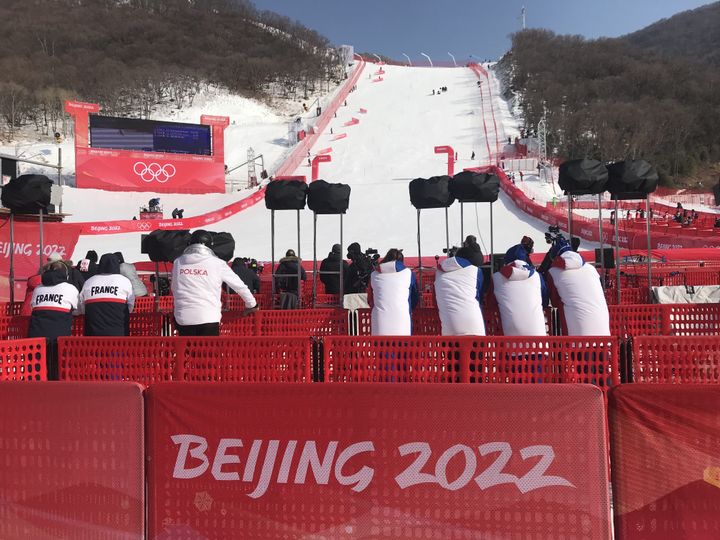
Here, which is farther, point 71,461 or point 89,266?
point 89,266

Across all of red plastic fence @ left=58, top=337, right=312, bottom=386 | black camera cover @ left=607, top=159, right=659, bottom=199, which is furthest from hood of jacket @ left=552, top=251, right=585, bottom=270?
black camera cover @ left=607, top=159, right=659, bottom=199

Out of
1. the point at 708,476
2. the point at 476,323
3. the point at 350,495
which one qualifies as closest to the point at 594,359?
the point at 476,323

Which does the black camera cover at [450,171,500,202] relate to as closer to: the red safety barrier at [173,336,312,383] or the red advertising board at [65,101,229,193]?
the red safety barrier at [173,336,312,383]

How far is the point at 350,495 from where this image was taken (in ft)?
8.45

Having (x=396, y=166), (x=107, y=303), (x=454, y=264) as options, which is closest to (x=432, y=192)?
(x=454, y=264)

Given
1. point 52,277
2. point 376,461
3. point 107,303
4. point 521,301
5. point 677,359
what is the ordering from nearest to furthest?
1. point 376,461
2. point 677,359
3. point 521,301
4. point 52,277
5. point 107,303

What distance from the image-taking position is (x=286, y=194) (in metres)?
8.47

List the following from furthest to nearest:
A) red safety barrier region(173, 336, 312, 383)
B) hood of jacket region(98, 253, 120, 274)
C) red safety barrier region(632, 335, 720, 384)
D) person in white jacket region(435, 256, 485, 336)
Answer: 1. hood of jacket region(98, 253, 120, 274)
2. person in white jacket region(435, 256, 485, 336)
3. red safety barrier region(173, 336, 312, 383)
4. red safety barrier region(632, 335, 720, 384)

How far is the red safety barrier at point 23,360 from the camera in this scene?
4.35 meters

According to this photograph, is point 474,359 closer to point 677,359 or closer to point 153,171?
point 677,359

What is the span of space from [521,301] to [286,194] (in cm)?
465

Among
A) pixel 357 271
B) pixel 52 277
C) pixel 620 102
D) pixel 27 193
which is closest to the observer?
pixel 52 277

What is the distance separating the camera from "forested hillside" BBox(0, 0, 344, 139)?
61.3 meters

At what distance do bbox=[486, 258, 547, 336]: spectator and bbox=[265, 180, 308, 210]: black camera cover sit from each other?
170 inches
